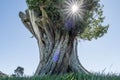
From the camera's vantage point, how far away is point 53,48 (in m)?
23.6

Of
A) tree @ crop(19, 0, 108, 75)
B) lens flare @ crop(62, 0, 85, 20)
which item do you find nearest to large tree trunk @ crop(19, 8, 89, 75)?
tree @ crop(19, 0, 108, 75)

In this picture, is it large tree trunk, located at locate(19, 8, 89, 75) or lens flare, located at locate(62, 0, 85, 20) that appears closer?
large tree trunk, located at locate(19, 8, 89, 75)

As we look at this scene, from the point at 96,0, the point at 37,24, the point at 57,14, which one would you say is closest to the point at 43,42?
the point at 37,24

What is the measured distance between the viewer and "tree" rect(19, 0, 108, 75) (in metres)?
22.5

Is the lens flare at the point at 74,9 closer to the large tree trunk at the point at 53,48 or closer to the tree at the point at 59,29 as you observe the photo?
the tree at the point at 59,29

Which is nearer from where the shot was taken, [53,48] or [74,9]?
[53,48]

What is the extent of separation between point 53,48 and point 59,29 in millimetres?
1561

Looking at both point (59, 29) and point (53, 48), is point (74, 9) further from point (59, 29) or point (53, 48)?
point (53, 48)

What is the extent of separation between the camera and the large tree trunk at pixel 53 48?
22516 millimetres

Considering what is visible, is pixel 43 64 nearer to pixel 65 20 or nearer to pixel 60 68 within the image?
pixel 60 68

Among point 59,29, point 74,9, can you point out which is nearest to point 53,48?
point 59,29

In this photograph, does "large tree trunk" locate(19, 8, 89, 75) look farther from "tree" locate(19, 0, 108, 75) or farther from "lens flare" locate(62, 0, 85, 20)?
"lens flare" locate(62, 0, 85, 20)

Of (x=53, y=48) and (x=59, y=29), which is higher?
(x=59, y=29)

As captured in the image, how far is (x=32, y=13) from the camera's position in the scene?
24.8 metres
